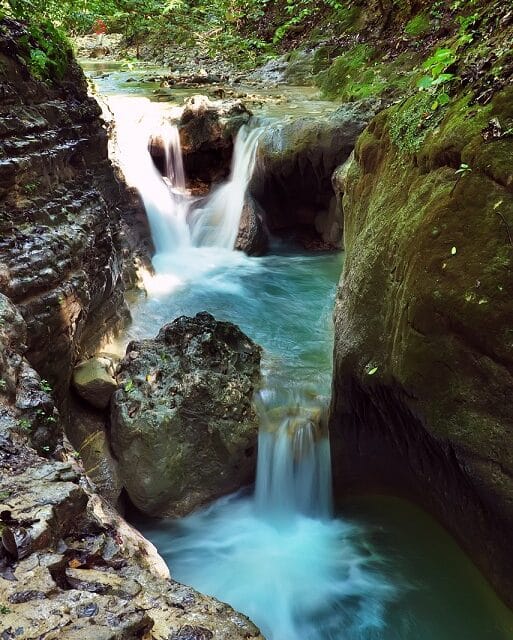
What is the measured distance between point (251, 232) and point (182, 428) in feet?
18.5

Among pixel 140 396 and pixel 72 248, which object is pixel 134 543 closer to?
pixel 140 396

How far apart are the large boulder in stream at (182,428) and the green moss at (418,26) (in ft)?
32.0

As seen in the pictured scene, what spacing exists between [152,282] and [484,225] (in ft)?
20.3

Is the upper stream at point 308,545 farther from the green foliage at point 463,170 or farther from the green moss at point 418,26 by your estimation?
the green moss at point 418,26

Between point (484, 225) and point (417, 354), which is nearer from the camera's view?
point (484, 225)

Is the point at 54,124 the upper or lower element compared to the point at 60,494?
upper

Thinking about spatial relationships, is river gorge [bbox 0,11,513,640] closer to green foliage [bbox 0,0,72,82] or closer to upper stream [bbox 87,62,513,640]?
upper stream [bbox 87,62,513,640]

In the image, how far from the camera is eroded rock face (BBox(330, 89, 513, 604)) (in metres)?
→ 3.03

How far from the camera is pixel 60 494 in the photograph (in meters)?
2.40

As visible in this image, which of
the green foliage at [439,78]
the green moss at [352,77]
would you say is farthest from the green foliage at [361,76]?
the green foliage at [439,78]

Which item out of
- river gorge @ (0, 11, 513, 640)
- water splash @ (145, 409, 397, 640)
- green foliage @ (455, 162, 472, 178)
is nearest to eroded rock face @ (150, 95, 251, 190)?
river gorge @ (0, 11, 513, 640)

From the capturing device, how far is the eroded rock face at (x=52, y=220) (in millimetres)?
4395

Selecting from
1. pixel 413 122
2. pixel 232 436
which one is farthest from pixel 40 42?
pixel 232 436

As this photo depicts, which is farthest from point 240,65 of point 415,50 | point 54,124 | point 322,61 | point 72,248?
point 72,248
